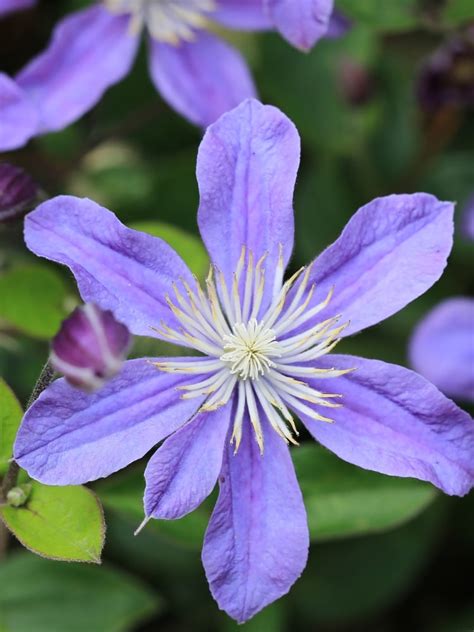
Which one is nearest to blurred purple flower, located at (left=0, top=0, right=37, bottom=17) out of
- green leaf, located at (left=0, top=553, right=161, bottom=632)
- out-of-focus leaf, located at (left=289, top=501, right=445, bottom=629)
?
green leaf, located at (left=0, top=553, right=161, bottom=632)

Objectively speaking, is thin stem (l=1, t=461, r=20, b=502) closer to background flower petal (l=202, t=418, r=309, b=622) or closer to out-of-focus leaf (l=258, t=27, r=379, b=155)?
background flower petal (l=202, t=418, r=309, b=622)

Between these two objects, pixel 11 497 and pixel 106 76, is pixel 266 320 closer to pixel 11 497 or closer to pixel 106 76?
pixel 11 497

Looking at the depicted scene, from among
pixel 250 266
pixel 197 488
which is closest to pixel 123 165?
pixel 250 266

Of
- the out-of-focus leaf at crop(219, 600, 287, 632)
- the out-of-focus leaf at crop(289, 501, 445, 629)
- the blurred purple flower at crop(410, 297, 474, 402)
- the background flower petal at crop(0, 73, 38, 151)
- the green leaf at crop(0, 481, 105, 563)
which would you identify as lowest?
the out-of-focus leaf at crop(289, 501, 445, 629)

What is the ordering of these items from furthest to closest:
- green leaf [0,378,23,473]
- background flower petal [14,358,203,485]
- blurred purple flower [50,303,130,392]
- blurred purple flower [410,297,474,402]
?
blurred purple flower [410,297,474,402]
green leaf [0,378,23,473]
background flower petal [14,358,203,485]
blurred purple flower [50,303,130,392]

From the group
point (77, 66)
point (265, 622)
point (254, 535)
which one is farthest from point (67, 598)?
point (77, 66)

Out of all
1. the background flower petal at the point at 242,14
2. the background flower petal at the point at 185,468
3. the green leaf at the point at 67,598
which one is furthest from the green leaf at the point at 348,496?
the background flower petal at the point at 242,14
